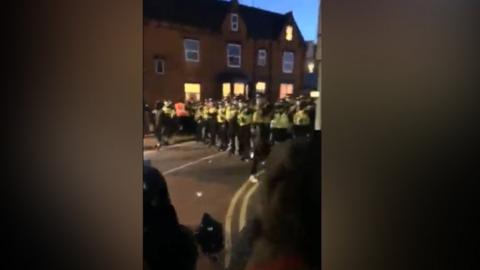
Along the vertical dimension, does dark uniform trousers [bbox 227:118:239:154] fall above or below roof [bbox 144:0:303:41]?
below

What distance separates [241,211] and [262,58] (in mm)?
552

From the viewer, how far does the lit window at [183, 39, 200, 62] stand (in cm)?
175

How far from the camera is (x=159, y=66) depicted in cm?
170

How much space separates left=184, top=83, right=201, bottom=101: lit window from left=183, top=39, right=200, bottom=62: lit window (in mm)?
A: 88

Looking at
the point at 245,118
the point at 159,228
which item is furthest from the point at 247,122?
the point at 159,228

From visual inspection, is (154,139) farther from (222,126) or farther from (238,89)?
(238,89)

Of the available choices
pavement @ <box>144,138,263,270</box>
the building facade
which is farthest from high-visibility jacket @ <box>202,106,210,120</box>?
the building facade

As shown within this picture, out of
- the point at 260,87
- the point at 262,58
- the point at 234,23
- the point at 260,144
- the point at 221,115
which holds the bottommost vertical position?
the point at 260,144

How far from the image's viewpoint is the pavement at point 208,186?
1.71m

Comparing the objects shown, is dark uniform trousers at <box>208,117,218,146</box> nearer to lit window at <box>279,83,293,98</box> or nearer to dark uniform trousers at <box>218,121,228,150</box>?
dark uniform trousers at <box>218,121,228,150</box>

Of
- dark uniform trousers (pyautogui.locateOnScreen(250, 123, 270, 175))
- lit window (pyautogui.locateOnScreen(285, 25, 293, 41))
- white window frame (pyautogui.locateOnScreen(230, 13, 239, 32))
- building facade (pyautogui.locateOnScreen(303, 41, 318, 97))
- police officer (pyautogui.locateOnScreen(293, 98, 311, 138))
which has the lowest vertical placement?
dark uniform trousers (pyautogui.locateOnScreen(250, 123, 270, 175))
